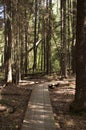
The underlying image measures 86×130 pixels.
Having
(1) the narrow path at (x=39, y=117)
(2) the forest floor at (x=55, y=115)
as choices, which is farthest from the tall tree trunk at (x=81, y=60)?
(1) the narrow path at (x=39, y=117)

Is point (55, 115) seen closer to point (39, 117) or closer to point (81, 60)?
point (39, 117)

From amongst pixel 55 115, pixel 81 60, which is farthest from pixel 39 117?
pixel 81 60

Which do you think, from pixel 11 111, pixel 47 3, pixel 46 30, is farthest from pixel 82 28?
pixel 47 3

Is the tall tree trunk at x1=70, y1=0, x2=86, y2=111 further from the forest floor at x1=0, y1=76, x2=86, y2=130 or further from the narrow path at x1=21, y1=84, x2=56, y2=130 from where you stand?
the narrow path at x1=21, y1=84, x2=56, y2=130

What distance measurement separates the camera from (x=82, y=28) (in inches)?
435

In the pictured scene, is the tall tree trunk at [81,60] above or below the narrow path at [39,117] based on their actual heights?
above

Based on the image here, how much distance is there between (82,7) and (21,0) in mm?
10326

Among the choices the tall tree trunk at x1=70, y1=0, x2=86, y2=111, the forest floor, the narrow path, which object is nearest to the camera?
the narrow path

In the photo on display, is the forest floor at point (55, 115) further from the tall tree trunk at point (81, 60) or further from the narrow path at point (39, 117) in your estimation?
the tall tree trunk at point (81, 60)

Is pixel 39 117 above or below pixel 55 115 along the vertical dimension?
above

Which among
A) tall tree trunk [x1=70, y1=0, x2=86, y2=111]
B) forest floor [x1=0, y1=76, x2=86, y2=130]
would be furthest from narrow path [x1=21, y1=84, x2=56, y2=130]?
tall tree trunk [x1=70, y1=0, x2=86, y2=111]

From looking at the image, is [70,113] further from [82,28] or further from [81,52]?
[82,28]

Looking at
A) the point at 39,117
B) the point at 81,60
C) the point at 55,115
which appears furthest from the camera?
the point at 81,60

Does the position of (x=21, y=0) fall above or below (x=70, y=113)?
above
